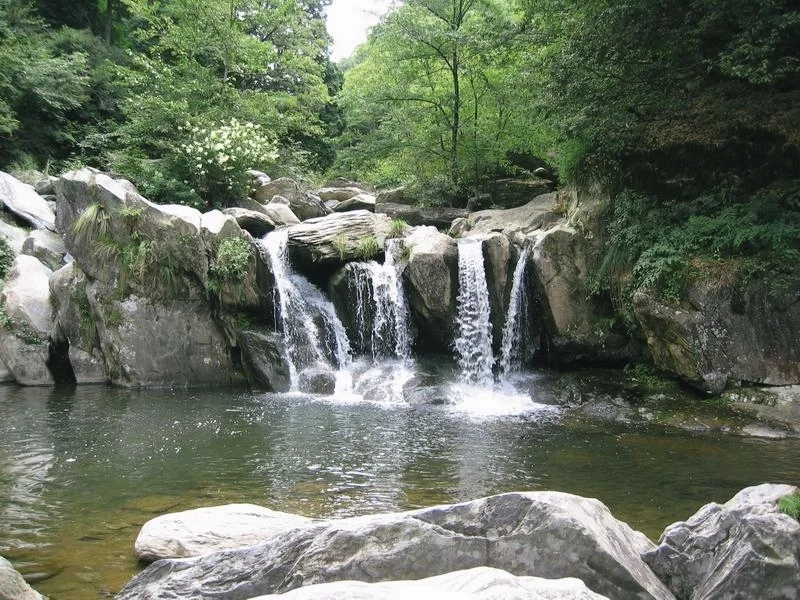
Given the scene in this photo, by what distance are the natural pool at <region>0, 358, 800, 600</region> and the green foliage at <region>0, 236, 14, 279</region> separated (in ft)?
18.4

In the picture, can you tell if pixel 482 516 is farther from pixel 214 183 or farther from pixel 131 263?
pixel 214 183

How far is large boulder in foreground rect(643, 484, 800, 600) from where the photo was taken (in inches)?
130

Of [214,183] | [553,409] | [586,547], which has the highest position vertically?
[214,183]

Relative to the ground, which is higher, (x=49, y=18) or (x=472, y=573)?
(x=49, y=18)

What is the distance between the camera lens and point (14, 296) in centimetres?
1408

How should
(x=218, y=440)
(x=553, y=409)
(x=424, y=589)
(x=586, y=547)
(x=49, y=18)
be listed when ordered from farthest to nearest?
(x=49, y=18), (x=553, y=409), (x=218, y=440), (x=586, y=547), (x=424, y=589)

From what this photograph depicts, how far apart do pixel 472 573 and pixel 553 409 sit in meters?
8.97

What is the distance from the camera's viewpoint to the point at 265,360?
44.0 ft

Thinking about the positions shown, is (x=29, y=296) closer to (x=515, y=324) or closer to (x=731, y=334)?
(x=515, y=324)

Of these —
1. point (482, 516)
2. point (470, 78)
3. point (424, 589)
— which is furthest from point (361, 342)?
point (424, 589)

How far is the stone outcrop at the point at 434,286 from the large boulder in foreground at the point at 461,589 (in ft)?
34.8

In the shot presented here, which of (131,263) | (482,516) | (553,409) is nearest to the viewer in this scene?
(482,516)

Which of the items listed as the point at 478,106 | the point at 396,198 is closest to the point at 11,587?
the point at 396,198

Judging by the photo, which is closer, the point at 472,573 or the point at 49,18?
the point at 472,573
